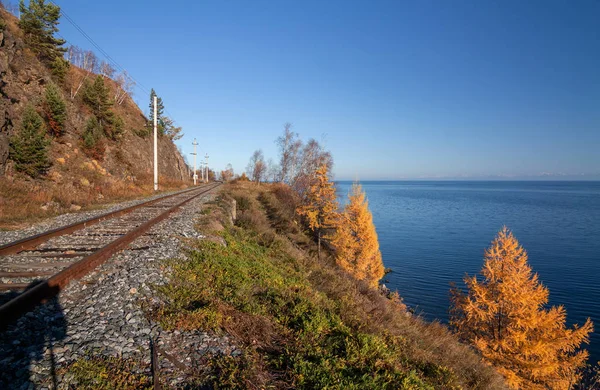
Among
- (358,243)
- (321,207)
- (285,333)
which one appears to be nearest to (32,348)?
(285,333)

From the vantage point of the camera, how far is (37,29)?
99.4 ft

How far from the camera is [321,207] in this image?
3259 centimetres

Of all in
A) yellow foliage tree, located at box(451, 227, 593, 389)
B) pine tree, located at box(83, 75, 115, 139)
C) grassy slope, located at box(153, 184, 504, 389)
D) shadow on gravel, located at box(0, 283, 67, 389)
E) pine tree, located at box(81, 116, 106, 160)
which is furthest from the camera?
pine tree, located at box(83, 75, 115, 139)

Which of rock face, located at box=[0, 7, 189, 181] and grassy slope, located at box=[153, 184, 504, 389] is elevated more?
rock face, located at box=[0, 7, 189, 181]

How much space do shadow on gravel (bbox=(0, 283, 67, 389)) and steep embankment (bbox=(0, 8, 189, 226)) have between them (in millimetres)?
9254

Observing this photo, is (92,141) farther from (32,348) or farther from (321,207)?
(32,348)

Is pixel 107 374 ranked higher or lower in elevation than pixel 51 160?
lower

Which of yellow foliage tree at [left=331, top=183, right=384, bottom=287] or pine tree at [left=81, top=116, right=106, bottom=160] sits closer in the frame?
pine tree at [left=81, top=116, right=106, bottom=160]

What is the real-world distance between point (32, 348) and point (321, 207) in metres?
29.6

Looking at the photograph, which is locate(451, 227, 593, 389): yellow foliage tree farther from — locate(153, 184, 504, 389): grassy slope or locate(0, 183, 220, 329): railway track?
locate(0, 183, 220, 329): railway track

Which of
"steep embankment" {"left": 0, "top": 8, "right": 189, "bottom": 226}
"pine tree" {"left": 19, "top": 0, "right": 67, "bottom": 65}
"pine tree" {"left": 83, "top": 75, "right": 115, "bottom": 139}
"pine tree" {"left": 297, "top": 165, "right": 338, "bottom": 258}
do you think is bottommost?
"pine tree" {"left": 297, "top": 165, "right": 338, "bottom": 258}

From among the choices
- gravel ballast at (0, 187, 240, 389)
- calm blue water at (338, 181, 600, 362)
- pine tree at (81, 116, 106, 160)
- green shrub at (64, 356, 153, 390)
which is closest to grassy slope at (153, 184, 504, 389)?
gravel ballast at (0, 187, 240, 389)

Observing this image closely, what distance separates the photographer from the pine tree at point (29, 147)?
16219mm

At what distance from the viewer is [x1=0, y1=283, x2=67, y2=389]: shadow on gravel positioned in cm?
297
